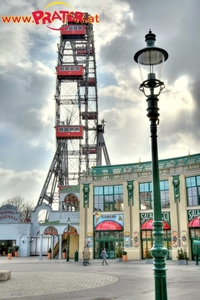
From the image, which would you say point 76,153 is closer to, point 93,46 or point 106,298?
point 93,46

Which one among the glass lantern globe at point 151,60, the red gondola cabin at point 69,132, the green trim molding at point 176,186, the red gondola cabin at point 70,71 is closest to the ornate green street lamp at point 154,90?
the glass lantern globe at point 151,60

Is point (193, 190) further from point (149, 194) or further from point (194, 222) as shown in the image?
point (149, 194)

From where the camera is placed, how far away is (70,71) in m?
63.8

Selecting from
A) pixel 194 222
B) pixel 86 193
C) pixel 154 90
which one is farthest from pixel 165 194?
pixel 154 90

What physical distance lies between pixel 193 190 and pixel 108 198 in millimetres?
10300

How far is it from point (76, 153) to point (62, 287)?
176 feet

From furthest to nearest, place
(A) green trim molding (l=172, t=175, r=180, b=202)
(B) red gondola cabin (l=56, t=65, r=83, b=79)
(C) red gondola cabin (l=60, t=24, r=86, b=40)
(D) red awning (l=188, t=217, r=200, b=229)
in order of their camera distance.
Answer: (C) red gondola cabin (l=60, t=24, r=86, b=40) → (B) red gondola cabin (l=56, t=65, r=83, b=79) → (A) green trim molding (l=172, t=175, r=180, b=202) → (D) red awning (l=188, t=217, r=200, b=229)

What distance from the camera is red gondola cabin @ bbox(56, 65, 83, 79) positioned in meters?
63.5

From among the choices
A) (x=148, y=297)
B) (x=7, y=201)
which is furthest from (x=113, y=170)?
(x=7, y=201)

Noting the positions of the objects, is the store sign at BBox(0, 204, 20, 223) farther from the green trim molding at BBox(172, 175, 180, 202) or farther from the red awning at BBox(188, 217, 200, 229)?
the red awning at BBox(188, 217, 200, 229)

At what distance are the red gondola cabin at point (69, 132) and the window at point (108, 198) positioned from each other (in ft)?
77.4

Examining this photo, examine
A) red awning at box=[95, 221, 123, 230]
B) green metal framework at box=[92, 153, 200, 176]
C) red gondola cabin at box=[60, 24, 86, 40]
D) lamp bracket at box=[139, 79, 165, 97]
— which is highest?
red gondola cabin at box=[60, 24, 86, 40]

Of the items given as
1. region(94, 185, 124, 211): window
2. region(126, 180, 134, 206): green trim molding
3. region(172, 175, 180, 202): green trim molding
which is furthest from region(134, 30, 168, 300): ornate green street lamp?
region(94, 185, 124, 211): window

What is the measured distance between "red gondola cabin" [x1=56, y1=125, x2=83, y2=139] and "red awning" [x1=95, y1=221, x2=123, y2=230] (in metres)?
26.6
